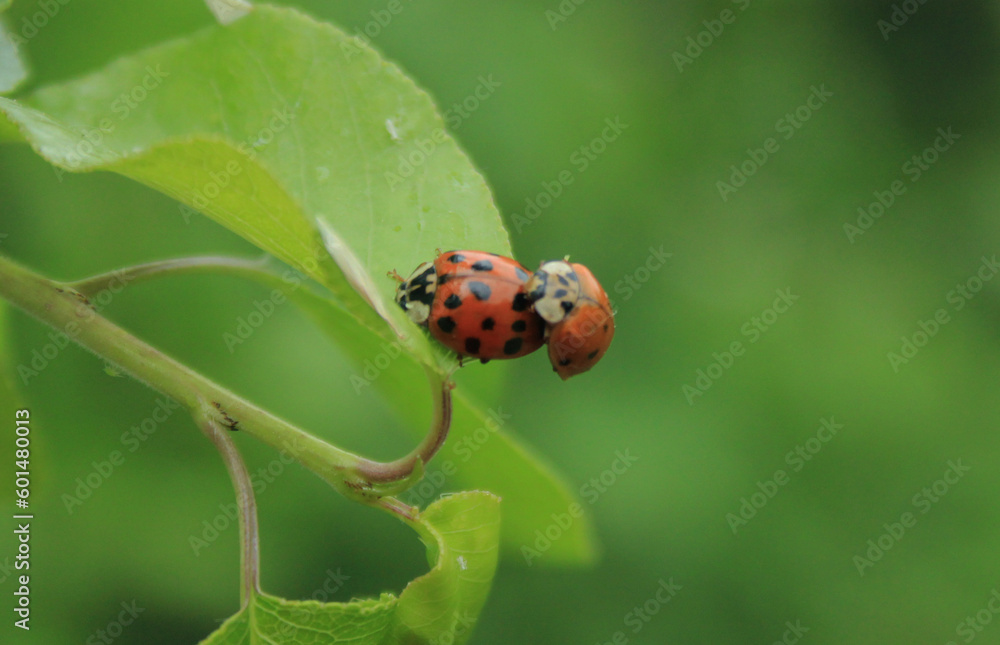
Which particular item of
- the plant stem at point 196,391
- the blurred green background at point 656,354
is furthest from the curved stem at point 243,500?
the blurred green background at point 656,354

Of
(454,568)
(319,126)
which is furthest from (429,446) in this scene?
(319,126)

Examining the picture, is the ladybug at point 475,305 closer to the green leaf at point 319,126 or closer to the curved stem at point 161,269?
the green leaf at point 319,126

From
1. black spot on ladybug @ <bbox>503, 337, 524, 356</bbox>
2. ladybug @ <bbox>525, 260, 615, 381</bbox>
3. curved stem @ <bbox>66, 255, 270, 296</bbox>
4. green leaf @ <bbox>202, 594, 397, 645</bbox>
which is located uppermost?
ladybug @ <bbox>525, 260, 615, 381</bbox>

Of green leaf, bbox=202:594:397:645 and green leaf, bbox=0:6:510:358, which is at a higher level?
green leaf, bbox=0:6:510:358

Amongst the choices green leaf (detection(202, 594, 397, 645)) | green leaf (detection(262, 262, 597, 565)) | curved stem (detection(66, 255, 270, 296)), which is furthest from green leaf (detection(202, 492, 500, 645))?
curved stem (detection(66, 255, 270, 296))

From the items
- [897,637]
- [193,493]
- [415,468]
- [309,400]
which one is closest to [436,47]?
[309,400]

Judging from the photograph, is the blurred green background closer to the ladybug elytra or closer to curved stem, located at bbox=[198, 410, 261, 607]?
the ladybug elytra

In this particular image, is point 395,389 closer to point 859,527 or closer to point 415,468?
point 415,468
